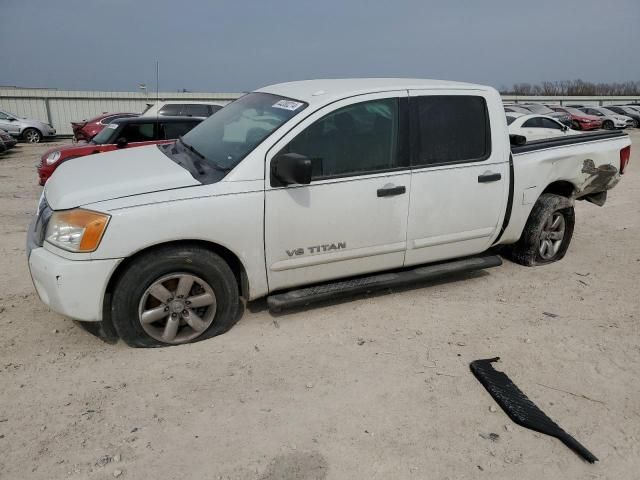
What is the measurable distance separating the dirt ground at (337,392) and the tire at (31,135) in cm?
1800

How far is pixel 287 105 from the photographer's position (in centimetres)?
371

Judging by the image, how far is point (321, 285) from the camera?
3.88 m

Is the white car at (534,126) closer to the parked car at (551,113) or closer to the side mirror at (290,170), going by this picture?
the parked car at (551,113)

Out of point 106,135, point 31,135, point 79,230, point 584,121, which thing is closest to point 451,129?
point 79,230

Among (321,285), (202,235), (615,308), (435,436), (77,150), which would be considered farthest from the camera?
(77,150)

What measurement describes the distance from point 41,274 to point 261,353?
1.50 meters

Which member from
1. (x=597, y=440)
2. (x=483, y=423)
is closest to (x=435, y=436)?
(x=483, y=423)

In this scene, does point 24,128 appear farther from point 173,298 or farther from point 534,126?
point 173,298

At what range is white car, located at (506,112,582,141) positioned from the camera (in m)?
16.3

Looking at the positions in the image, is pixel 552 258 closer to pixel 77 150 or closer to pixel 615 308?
pixel 615 308

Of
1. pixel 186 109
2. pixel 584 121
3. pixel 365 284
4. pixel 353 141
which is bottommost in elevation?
pixel 365 284

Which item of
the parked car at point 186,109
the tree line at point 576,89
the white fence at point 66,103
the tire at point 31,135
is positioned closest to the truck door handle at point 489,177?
the parked car at point 186,109

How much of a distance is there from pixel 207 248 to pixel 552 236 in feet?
12.0

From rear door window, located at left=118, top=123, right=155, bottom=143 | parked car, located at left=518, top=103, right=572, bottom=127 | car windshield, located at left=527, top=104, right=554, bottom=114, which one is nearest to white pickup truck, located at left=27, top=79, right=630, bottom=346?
rear door window, located at left=118, top=123, right=155, bottom=143
